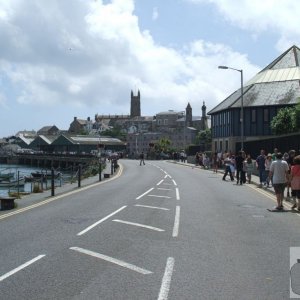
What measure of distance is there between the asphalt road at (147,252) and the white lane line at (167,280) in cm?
1

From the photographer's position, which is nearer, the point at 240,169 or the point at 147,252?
the point at 147,252

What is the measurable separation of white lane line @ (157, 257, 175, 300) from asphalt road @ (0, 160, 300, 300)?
1 cm

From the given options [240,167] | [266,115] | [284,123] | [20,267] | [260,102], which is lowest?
[20,267]

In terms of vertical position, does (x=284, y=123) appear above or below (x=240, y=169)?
above

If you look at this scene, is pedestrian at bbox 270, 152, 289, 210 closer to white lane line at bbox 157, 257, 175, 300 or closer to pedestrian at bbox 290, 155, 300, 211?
pedestrian at bbox 290, 155, 300, 211

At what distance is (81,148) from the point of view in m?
169

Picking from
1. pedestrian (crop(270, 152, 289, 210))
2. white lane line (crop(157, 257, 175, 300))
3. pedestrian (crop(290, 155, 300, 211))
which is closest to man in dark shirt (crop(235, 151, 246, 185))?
pedestrian (crop(270, 152, 289, 210))

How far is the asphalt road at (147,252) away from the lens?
7.16 m

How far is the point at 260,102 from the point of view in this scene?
211 ft

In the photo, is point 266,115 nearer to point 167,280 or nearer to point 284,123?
point 284,123

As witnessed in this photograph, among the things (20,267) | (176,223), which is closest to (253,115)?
(176,223)

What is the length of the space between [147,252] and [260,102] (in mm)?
56888

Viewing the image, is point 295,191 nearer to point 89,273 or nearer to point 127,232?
point 127,232

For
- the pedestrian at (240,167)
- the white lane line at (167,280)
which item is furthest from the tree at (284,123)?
the white lane line at (167,280)
